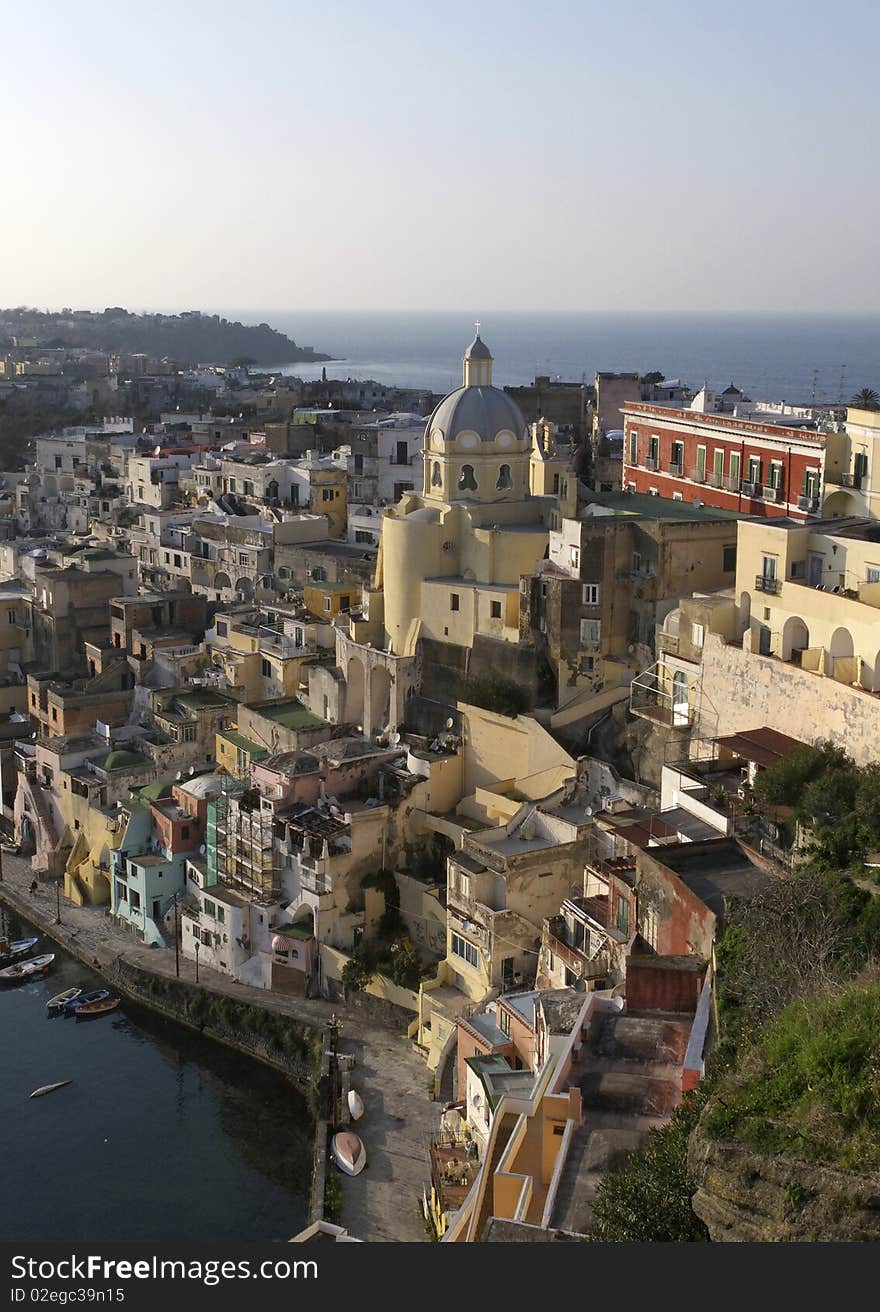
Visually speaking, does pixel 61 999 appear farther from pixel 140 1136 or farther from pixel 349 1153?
pixel 349 1153

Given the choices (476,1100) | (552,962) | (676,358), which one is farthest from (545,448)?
(676,358)

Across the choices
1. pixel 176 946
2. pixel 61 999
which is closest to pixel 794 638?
pixel 176 946

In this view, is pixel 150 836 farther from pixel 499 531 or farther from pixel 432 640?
pixel 499 531

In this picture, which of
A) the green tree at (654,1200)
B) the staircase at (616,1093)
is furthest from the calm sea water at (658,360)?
the green tree at (654,1200)

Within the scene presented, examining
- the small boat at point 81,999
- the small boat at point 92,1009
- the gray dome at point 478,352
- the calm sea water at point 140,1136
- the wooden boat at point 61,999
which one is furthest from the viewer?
the gray dome at point 478,352

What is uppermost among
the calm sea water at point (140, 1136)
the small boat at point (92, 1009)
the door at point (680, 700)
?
the door at point (680, 700)

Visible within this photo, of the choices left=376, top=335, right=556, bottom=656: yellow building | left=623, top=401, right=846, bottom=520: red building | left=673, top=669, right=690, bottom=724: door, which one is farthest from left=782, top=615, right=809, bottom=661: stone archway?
left=376, top=335, right=556, bottom=656: yellow building

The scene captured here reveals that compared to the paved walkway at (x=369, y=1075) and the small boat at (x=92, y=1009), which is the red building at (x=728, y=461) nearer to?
the paved walkway at (x=369, y=1075)
